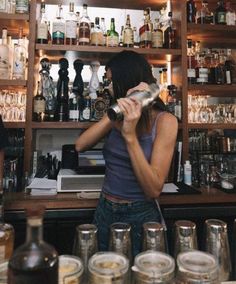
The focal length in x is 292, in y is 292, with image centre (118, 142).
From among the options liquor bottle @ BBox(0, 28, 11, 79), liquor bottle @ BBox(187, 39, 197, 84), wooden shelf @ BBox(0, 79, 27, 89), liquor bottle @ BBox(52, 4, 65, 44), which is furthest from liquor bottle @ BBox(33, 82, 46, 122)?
liquor bottle @ BBox(187, 39, 197, 84)

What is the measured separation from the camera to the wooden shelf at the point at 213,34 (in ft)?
6.89

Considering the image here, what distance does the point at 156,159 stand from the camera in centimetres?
94

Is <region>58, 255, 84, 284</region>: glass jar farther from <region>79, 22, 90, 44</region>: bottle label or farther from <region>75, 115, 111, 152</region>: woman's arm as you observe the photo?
<region>79, 22, 90, 44</region>: bottle label

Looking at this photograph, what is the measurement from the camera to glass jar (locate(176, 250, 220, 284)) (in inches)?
20.8

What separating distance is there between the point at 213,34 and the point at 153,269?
2087mm

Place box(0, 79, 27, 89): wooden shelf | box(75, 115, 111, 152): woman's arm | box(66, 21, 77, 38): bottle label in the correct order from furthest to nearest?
box(66, 21, 77, 38): bottle label → box(0, 79, 27, 89): wooden shelf → box(75, 115, 111, 152): woman's arm

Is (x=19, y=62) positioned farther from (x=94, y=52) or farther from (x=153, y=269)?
(x=153, y=269)

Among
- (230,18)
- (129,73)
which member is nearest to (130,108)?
(129,73)

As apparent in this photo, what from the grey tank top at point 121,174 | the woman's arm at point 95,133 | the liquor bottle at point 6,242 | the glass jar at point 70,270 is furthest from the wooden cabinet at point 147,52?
the glass jar at point 70,270

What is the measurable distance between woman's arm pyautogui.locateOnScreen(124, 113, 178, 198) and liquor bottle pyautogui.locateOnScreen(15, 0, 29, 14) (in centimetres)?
144

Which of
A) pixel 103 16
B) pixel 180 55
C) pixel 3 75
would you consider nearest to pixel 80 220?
pixel 3 75

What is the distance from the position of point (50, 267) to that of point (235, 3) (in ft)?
8.23

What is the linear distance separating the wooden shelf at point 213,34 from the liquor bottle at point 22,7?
3.69 ft

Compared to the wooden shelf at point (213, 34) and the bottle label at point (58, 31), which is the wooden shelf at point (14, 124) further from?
the wooden shelf at point (213, 34)
